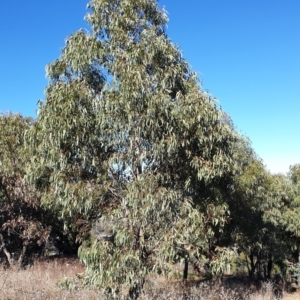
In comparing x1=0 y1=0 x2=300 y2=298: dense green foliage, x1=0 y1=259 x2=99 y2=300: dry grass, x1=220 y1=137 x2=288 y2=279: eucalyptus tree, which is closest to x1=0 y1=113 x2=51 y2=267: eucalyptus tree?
x1=0 y1=259 x2=99 y2=300: dry grass

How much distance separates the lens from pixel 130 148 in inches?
280

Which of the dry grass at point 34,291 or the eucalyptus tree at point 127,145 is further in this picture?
the eucalyptus tree at point 127,145

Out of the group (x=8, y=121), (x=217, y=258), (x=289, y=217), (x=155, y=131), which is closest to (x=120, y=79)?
(x=155, y=131)

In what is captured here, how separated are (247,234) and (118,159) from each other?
25.5 feet

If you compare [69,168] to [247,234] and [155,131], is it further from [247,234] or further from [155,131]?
[247,234]

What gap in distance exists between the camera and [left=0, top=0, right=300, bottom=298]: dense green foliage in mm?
6793

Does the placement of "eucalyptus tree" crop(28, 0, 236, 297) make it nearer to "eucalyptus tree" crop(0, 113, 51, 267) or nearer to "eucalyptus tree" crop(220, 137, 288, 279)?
"eucalyptus tree" crop(220, 137, 288, 279)

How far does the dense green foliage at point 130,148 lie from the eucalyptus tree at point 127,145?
20mm

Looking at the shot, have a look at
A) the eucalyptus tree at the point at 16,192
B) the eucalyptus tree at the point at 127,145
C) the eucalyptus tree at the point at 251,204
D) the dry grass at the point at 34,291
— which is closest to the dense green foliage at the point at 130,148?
the eucalyptus tree at the point at 127,145

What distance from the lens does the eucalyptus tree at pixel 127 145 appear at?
6781mm

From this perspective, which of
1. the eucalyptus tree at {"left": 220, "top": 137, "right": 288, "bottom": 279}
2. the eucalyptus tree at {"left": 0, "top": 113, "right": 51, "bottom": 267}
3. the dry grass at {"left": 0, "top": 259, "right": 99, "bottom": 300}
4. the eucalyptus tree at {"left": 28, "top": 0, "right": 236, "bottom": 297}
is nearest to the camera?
the dry grass at {"left": 0, "top": 259, "right": 99, "bottom": 300}

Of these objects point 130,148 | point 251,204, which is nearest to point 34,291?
point 130,148

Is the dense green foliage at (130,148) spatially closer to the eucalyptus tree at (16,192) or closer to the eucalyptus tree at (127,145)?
the eucalyptus tree at (127,145)

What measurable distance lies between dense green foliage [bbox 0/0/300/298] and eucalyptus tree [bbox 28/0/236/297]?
0.8 inches
